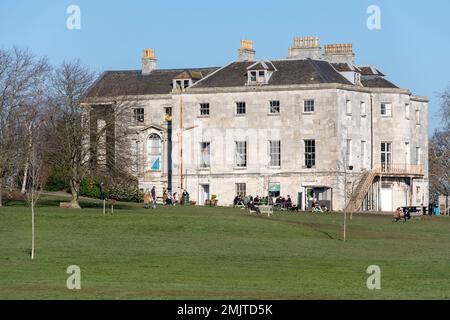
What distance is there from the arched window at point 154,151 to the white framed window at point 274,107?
1166 centimetres

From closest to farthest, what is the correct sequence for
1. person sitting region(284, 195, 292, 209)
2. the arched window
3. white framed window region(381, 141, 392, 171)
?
person sitting region(284, 195, 292, 209), white framed window region(381, 141, 392, 171), the arched window

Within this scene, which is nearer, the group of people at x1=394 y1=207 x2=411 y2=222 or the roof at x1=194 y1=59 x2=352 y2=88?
the group of people at x1=394 y1=207 x2=411 y2=222

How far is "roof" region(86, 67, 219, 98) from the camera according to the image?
11766 cm

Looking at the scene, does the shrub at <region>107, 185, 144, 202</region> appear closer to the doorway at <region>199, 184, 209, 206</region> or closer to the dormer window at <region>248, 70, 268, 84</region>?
the doorway at <region>199, 184, 209, 206</region>

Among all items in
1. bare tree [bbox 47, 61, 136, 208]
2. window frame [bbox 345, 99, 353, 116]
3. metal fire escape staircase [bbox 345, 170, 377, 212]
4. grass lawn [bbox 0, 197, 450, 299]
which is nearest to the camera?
grass lawn [bbox 0, 197, 450, 299]

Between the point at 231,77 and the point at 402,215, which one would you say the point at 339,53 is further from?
the point at 402,215

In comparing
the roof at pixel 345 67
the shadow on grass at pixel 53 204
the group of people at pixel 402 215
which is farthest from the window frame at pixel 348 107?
the shadow on grass at pixel 53 204

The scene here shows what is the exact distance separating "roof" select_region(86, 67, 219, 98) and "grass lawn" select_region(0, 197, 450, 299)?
98.4 ft

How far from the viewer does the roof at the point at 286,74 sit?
109750 mm

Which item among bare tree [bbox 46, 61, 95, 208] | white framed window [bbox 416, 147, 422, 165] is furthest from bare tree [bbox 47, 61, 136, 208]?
white framed window [bbox 416, 147, 422, 165]

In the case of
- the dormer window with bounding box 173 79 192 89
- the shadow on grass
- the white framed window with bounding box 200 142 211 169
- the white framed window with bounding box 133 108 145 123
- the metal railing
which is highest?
the dormer window with bounding box 173 79 192 89

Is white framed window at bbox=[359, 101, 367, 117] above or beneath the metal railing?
above

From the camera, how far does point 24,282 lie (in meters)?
47.0
